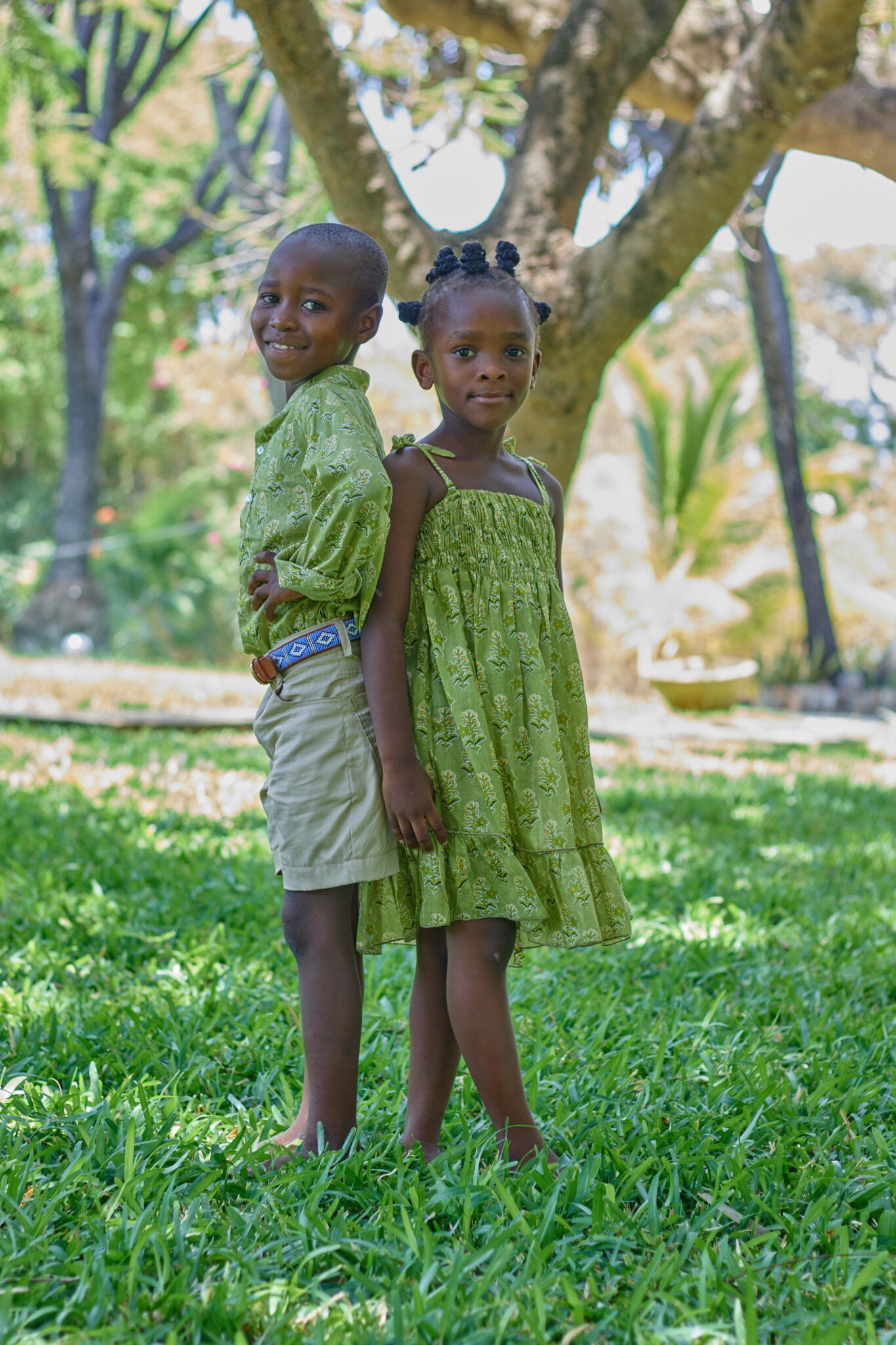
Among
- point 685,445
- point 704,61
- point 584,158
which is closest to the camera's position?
point 584,158

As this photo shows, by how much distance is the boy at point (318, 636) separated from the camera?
175cm

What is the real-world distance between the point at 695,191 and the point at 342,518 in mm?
3117

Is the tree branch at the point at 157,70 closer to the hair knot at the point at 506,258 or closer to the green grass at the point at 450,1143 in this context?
the green grass at the point at 450,1143

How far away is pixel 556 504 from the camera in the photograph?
6.88ft

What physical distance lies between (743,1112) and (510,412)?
1.23 metres

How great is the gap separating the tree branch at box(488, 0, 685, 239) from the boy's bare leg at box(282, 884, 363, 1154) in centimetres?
324

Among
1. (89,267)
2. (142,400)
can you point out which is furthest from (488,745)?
(142,400)

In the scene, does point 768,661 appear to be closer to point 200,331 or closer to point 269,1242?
point 200,331

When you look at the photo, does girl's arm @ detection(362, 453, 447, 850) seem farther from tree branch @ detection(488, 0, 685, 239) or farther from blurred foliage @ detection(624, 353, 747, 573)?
blurred foliage @ detection(624, 353, 747, 573)

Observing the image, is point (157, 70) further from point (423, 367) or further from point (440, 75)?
point (423, 367)

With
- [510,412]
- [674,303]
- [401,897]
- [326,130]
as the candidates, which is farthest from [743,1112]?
[674,303]

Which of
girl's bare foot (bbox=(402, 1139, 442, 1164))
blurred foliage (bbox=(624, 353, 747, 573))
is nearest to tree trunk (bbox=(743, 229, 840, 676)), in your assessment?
blurred foliage (bbox=(624, 353, 747, 573))

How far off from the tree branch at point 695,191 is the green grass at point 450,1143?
2.16m

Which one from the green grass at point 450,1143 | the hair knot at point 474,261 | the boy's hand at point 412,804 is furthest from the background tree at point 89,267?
the boy's hand at point 412,804
